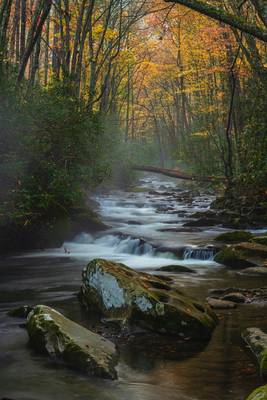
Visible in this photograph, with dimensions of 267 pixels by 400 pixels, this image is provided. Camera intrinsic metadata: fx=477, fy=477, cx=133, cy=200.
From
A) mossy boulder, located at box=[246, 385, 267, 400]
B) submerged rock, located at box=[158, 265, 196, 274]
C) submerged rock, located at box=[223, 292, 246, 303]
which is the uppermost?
mossy boulder, located at box=[246, 385, 267, 400]

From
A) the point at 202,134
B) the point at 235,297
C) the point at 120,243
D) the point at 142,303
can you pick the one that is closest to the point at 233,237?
the point at 120,243

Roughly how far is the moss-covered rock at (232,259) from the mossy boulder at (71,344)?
220 inches

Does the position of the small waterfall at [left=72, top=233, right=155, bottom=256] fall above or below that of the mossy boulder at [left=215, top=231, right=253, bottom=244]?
below

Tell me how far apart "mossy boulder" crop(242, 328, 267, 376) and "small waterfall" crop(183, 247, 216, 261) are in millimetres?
5579

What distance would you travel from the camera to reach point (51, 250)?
1316 centimetres

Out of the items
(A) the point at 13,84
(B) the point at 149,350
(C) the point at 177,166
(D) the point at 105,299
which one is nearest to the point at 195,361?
(B) the point at 149,350

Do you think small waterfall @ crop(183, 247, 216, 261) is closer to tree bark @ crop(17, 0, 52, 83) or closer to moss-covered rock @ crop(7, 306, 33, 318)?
moss-covered rock @ crop(7, 306, 33, 318)

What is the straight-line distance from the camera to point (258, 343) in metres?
5.59

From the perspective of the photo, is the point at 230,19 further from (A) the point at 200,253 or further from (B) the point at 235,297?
(A) the point at 200,253

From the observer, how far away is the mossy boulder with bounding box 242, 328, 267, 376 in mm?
4949

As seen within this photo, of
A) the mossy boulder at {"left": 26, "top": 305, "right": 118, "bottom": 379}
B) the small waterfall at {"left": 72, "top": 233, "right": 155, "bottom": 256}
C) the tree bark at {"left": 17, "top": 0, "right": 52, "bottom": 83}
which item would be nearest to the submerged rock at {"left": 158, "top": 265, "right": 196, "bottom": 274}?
the small waterfall at {"left": 72, "top": 233, "right": 155, "bottom": 256}

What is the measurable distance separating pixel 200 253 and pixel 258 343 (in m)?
6.25

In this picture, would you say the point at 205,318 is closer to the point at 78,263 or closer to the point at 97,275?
the point at 97,275

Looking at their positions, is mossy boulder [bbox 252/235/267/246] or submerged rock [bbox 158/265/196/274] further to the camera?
mossy boulder [bbox 252/235/267/246]
